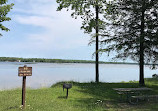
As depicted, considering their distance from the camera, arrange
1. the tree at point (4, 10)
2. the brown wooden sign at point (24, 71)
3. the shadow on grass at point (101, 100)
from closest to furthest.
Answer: the brown wooden sign at point (24, 71)
the shadow on grass at point (101, 100)
the tree at point (4, 10)

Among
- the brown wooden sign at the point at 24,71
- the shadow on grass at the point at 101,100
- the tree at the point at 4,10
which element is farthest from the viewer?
the tree at the point at 4,10

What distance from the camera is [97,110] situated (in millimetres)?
7438

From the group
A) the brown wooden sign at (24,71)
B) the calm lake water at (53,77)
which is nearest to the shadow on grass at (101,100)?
the brown wooden sign at (24,71)

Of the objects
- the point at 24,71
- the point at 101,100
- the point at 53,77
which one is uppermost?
the point at 24,71

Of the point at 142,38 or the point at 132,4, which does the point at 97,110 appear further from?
the point at 132,4

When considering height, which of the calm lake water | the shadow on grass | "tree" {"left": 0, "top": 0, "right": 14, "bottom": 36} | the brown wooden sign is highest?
"tree" {"left": 0, "top": 0, "right": 14, "bottom": 36}

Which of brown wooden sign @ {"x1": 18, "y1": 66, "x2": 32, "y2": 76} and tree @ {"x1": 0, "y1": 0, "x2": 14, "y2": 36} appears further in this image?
tree @ {"x1": 0, "y1": 0, "x2": 14, "y2": 36}

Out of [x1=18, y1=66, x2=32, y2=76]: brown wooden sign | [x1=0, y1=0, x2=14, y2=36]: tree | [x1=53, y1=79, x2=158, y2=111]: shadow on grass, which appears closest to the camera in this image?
[x1=18, y1=66, x2=32, y2=76]: brown wooden sign

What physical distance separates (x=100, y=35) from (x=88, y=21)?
7.67 feet

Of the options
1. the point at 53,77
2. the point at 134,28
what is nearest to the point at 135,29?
the point at 134,28

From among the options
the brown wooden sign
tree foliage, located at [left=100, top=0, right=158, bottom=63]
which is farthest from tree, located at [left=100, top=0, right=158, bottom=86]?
the brown wooden sign

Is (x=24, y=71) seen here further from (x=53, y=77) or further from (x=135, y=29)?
(x=53, y=77)

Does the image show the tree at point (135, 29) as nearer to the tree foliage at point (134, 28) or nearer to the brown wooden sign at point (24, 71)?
the tree foliage at point (134, 28)

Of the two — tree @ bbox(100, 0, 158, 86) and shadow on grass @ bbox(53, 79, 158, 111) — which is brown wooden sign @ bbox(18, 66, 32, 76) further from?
tree @ bbox(100, 0, 158, 86)
